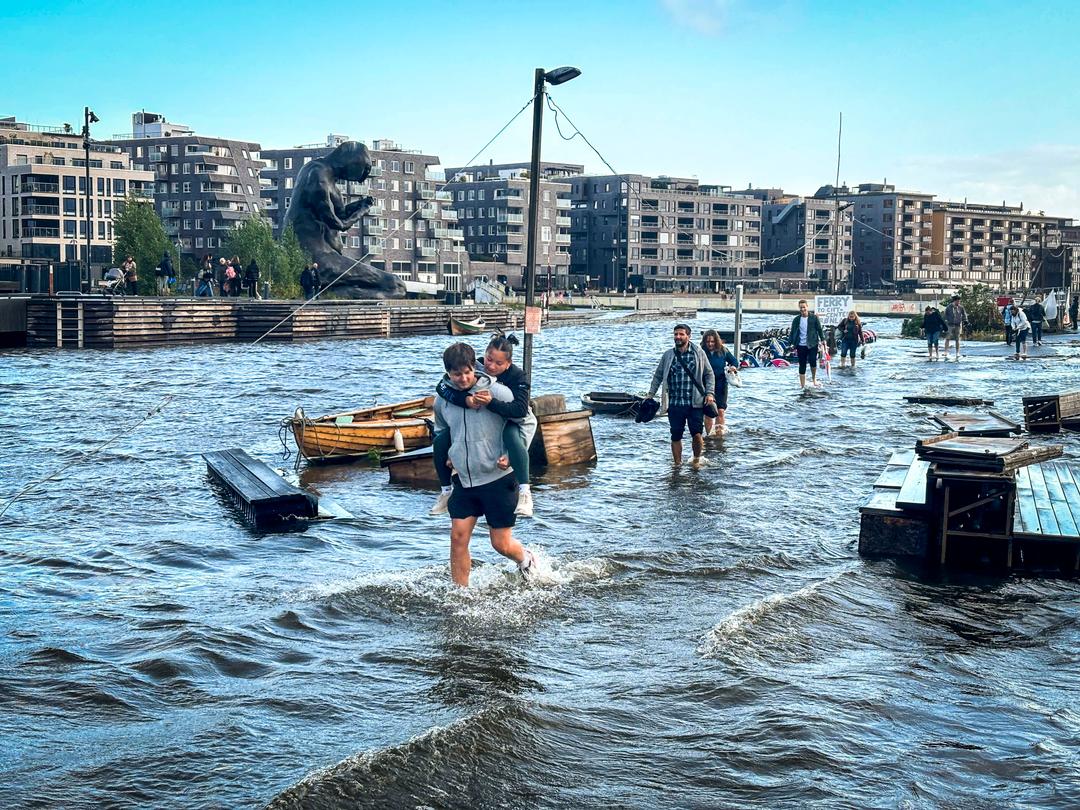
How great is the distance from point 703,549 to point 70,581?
581 centimetres

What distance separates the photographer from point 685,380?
593 inches

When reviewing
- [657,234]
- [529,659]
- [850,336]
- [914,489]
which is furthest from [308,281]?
[657,234]

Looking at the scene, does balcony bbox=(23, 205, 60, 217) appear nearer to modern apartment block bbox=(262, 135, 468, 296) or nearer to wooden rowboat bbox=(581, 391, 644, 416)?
modern apartment block bbox=(262, 135, 468, 296)

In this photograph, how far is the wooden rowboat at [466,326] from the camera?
62369mm

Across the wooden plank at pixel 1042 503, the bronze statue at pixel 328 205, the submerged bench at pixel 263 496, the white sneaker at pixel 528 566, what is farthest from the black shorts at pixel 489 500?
the bronze statue at pixel 328 205

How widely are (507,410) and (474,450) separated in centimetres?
39

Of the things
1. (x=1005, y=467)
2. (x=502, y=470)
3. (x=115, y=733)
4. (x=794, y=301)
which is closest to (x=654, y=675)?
(x=502, y=470)

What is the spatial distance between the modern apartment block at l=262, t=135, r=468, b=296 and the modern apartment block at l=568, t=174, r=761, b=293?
27185mm

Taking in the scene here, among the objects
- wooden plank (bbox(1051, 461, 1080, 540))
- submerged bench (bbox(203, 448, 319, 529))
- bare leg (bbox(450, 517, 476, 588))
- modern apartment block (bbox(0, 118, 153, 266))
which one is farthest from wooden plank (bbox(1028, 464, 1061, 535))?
modern apartment block (bbox(0, 118, 153, 266))

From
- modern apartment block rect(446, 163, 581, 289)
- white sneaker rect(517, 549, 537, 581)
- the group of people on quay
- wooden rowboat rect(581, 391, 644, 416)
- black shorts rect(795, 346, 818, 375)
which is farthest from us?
modern apartment block rect(446, 163, 581, 289)

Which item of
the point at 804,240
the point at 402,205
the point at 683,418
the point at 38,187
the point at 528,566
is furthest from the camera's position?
the point at 804,240

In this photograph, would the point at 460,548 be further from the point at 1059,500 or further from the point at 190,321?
the point at 190,321

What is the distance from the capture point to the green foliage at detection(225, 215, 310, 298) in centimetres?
6316

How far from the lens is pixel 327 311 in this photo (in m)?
55.7
